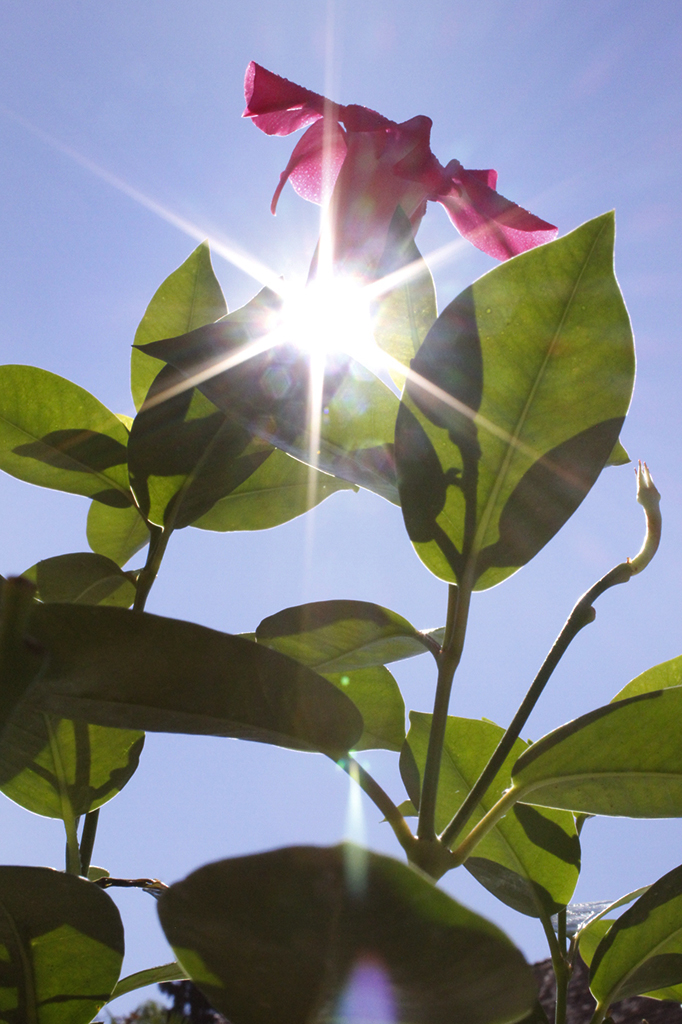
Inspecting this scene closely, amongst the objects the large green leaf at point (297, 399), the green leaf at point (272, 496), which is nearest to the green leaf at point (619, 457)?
the large green leaf at point (297, 399)

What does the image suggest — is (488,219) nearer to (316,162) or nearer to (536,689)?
(316,162)

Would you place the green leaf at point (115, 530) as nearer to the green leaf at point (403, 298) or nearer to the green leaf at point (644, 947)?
the green leaf at point (403, 298)

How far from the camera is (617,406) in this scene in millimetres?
522

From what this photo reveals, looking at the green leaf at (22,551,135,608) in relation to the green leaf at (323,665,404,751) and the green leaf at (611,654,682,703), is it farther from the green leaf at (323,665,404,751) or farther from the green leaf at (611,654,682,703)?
the green leaf at (611,654,682,703)

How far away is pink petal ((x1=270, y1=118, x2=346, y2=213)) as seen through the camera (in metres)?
0.78

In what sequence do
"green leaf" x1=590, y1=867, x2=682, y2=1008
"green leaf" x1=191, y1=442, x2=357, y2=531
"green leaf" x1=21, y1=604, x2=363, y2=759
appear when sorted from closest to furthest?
"green leaf" x1=21, y1=604, x2=363, y2=759
"green leaf" x1=590, y1=867, x2=682, y2=1008
"green leaf" x1=191, y1=442, x2=357, y2=531

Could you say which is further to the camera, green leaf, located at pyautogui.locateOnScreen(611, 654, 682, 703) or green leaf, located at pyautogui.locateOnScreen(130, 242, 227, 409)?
green leaf, located at pyautogui.locateOnScreen(130, 242, 227, 409)

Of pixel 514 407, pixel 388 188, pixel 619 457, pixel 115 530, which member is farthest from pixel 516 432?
pixel 115 530

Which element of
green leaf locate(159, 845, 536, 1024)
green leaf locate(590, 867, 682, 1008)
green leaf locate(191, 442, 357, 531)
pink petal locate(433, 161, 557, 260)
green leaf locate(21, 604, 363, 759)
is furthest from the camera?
green leaf locate(191, 442, 357, 531)

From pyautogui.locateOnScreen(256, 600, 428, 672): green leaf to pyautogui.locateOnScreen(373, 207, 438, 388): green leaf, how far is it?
25 cm

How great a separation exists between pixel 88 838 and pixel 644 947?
0.54 meters

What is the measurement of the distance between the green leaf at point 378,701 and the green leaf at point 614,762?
280mm

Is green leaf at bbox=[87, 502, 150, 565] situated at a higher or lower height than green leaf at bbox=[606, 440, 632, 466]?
higher

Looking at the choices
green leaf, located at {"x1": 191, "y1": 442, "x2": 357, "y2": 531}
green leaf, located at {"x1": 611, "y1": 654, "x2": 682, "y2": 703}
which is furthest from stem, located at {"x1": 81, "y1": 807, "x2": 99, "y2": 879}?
green leaf, located at {"x1": 611, "y1": 654, "x2": 682, "y2": 703}
